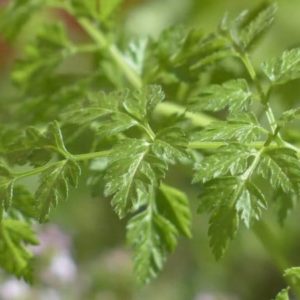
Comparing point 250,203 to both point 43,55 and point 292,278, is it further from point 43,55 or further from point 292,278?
point 43,55

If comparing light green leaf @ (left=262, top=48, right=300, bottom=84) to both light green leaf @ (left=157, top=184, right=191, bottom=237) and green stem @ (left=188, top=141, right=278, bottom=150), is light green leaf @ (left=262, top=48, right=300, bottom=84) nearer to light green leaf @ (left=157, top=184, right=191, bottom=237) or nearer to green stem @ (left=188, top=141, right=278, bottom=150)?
green stem @ (left=188, top=141, right=278, bottom=150)

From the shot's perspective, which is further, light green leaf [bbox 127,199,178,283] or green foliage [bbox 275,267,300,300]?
light green leaf [bbox 127,199,178,283]

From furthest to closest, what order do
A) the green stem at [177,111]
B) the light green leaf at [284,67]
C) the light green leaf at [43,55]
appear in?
1. the light green leaf at [43,55]
2. the green stem at [177,111]
3. the light green leaf at [284,67]

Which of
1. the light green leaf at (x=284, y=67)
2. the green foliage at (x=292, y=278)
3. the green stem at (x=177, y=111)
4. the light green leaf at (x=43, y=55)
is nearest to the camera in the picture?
the green foliage at (x=292, y=278)

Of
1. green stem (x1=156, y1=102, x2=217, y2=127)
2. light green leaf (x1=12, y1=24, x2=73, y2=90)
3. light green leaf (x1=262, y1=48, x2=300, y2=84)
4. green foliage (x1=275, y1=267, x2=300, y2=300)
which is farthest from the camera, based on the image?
light green leaf (x1=12, y1=24, x2=73, y2=90)

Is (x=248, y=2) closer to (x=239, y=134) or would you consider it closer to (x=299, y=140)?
(x=299, y=140)

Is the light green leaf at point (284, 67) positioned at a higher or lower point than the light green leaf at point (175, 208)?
higher

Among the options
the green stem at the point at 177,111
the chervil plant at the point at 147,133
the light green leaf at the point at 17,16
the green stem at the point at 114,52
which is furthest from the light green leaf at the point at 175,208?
the light green leaf at the point at 17,16

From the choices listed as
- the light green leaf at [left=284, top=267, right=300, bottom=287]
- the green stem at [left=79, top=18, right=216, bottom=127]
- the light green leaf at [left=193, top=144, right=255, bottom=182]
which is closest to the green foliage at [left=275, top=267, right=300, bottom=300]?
the light green leaf at [left=284, top=267, right=300, bottom=287]

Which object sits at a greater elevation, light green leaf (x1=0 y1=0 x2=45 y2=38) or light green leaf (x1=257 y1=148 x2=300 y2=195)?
light green leaf (x1=0 y1=0 x2=45 y2=38)

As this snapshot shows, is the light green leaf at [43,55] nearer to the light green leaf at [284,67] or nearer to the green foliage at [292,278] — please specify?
the light green leaf at [284,67]
